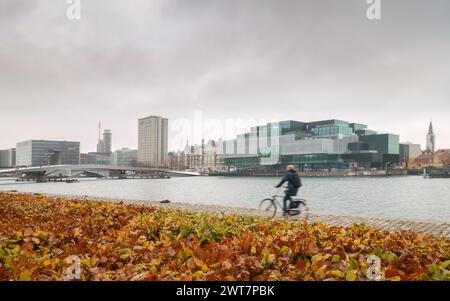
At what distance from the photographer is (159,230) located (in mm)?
5707

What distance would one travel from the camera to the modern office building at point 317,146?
444ft

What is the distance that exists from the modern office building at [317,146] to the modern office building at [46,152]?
74.4 m

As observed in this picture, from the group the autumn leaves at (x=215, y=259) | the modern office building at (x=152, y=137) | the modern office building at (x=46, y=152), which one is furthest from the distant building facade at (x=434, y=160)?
the autumn leaves at (x=215, y=259)

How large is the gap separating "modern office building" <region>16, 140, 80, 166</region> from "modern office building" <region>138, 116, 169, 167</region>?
1379 inches

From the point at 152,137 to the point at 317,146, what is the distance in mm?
72634

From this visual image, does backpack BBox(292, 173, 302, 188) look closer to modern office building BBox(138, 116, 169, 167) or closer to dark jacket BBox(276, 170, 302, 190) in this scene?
dark jacket BBox(276, 170, 302, 190)

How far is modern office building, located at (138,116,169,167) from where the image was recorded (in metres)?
84.7

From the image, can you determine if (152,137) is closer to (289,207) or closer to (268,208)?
(268,208)

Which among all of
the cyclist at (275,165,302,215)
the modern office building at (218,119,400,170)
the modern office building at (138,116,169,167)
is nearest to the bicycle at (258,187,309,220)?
the cyclist at (275,165,302,215)

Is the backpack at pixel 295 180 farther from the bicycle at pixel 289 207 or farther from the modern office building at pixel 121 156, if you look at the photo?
the modern office building at pixel 121 156

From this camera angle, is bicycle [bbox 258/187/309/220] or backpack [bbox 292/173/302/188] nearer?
bicycle [bbox 258/187/309/220]

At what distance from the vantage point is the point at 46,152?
121750mm

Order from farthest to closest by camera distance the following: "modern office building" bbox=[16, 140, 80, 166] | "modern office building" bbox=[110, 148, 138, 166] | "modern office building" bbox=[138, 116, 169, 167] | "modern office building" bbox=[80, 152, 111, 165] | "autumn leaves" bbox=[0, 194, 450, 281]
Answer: "modern office building" bbox=[110, 148, 138, 166] → "modern office building" bbox=[80, 152, 111, 165] → "modern office building" bbox=[16, 140, 80, 166] → "modern office building" bbox=[138, 116, 169, 167] → "autumn leaves" bbox=[0, 194, 450, 281]
